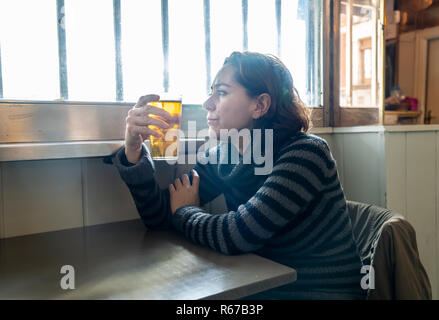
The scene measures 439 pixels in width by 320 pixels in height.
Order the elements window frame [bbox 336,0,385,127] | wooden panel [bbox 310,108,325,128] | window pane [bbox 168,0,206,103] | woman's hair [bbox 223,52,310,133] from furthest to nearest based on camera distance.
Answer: wooden panel [bbox 310,108,325,128] < window frame [bbox 336,0,385,127] < window pane [bbox 168,0,206,103] < woman's hair [bbox 223,52,310,133]

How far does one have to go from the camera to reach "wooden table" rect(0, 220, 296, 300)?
0.75 m

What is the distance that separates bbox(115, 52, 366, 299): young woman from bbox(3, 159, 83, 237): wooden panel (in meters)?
0.23

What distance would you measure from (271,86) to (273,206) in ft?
1.41

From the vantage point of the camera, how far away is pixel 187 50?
64.5 inches

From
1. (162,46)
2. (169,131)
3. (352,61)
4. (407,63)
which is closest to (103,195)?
(169,131)

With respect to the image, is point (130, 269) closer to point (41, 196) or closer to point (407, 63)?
point (41, 196)

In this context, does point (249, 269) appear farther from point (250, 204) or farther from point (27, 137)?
point (27, 137)

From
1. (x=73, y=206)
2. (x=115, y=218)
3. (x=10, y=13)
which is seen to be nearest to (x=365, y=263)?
(x=115, y=218)

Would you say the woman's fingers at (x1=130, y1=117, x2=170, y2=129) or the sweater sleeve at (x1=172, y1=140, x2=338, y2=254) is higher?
the woman's fingers at (x1=130, y1=117, x2=170, y2=129)

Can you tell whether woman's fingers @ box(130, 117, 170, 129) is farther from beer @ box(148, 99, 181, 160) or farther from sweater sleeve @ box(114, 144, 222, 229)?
sweater sleeve @ box(114, 144, 222, 229)

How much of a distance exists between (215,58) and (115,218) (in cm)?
83

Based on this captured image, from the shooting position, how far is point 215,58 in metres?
1.71

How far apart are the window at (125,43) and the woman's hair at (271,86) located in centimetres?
44

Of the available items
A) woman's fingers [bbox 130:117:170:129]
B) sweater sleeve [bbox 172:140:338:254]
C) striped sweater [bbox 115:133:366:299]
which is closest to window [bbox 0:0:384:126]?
woman's fingers [bbox 130:117:170:129]
